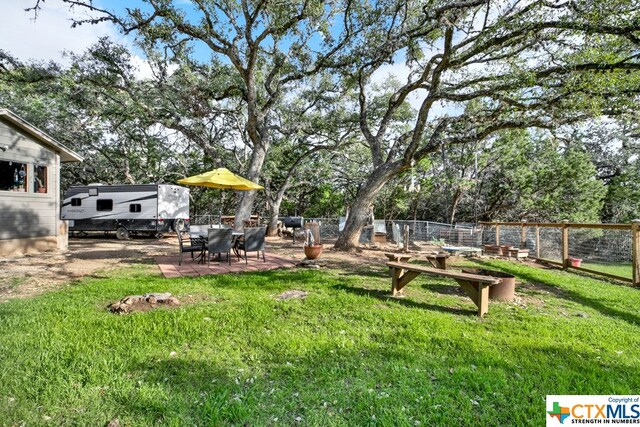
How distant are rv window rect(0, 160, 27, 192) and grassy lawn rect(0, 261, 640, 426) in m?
6.46

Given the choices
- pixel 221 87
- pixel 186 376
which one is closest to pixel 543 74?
pixel 186 376

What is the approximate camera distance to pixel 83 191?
13.9 m

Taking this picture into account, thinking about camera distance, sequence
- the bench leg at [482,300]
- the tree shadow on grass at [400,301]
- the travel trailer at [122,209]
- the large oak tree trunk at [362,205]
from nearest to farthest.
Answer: the bench leg at [482,300], the tree shadow on grass at [400,301], the large oak tree trunk at [362,205], the travel trailer at [122,209]

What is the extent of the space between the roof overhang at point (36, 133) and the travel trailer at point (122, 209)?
3119 millimetres

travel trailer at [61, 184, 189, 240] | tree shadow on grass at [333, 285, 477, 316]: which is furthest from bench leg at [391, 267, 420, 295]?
travel trailer at [61, 184, 189, 240]

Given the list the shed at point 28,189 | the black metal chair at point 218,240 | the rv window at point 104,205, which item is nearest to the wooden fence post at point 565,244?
the black metal chair at point 218,240

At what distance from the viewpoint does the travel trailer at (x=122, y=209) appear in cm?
1351

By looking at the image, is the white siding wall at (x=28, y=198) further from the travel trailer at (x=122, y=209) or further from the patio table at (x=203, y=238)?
the patio table at (x=203, y=238)

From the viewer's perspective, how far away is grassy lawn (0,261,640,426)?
7.02ft

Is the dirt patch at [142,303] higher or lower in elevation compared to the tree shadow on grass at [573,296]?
higher

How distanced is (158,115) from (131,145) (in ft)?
28.7

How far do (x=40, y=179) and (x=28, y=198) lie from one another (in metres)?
0.81

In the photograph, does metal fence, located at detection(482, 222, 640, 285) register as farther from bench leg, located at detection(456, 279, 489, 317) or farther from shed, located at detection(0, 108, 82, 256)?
shed, located at detection(0, 108, 82, 256)

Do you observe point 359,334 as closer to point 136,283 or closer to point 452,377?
point 452,377
